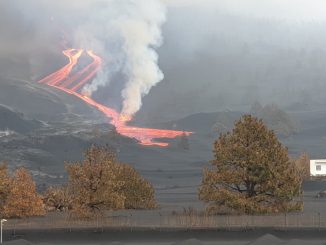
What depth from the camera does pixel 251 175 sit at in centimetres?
5859

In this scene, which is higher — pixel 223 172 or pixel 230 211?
pixel 223 172

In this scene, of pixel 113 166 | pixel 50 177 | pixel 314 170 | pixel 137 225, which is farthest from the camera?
pixel 50 177

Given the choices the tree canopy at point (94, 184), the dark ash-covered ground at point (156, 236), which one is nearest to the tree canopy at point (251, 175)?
the dark ash-covered ground at point (156, 236)

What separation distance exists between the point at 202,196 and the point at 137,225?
931cm

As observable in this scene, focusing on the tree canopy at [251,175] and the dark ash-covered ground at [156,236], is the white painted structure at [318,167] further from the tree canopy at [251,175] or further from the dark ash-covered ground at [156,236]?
the dark ash-covered ground at [156,236]

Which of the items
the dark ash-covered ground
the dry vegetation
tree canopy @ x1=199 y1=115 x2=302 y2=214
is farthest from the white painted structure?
the dark ash-covered ground

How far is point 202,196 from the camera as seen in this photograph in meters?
58.0

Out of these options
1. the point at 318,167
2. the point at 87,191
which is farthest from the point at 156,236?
the point at 318,167

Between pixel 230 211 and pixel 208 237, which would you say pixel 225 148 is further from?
pixel 208 237

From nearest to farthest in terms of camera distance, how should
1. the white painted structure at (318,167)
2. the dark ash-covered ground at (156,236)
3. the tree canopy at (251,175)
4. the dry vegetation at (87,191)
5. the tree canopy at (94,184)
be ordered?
the dark ash-covered ground at (156,236)
the tree canopy at (251,175)
the tree canopy at (94,184)
the dry vegetation at (87,191)
the white painted structure at (318,167)

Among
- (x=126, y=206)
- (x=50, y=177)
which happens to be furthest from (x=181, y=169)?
(x=126, y=206)

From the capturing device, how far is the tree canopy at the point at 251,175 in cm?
5725

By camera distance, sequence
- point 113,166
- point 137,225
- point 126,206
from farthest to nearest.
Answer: point 126,206 → point 113,166 → point 137,225

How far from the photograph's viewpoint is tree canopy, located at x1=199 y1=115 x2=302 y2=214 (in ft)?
188
